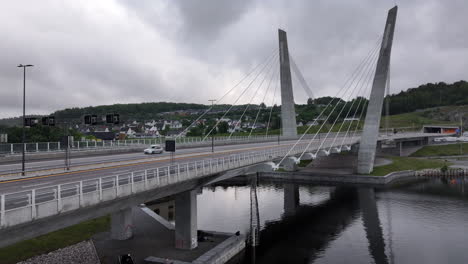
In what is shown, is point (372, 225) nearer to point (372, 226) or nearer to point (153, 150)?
point (372, 226)

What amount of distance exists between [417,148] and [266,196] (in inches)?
2748

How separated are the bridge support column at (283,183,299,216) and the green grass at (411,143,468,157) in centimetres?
5643

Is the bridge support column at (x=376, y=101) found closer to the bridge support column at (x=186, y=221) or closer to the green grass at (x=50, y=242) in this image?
the bridge support column at (x=186, y=221)

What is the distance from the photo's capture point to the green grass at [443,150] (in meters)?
100

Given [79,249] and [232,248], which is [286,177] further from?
[79,249]

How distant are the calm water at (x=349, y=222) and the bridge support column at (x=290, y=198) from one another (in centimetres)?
13

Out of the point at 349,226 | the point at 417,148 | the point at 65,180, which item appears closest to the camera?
the point at 65,180

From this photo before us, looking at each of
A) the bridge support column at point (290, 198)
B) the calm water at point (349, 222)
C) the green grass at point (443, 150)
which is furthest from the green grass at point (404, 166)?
the green grass at point (443, 150)

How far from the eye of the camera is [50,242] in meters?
26.7

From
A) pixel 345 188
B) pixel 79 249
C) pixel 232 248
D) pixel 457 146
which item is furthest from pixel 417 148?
pixel 79 249

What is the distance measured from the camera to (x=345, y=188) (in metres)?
59.5

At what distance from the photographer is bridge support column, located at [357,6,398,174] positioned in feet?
206

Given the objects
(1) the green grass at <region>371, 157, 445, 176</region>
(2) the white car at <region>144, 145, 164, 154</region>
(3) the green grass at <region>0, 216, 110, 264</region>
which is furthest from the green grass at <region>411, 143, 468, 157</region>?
(3) the green grass at <region>0, 216, 110, 264</region>

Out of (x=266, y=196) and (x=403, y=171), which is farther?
(x=403, y=171)
